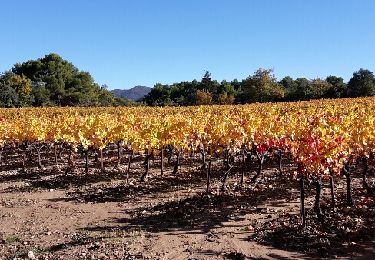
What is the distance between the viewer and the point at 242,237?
1264 centimetres

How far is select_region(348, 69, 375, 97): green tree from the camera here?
235ft

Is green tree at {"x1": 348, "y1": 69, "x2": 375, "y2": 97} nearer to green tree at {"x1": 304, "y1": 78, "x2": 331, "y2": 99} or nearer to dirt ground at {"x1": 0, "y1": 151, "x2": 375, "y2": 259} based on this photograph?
green tree at {"x1": 304, "y1": 78, "x2": 331, "y2": 99}

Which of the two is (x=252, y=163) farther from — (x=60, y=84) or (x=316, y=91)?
(x=60, y=84)

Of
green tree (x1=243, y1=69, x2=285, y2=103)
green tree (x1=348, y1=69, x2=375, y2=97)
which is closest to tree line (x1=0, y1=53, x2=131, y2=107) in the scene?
green tree (x1=243, y1=69, x2=285, y2=103)

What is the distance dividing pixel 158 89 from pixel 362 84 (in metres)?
52.7

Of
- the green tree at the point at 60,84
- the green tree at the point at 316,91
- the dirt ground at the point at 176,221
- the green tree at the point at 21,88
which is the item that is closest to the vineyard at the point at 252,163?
the dirt ground at the point at 176,221

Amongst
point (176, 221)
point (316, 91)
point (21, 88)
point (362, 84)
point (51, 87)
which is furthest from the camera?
point (51, 87)

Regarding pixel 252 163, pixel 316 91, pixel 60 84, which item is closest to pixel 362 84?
pixel 316 91

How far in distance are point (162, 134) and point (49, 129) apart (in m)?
8.67

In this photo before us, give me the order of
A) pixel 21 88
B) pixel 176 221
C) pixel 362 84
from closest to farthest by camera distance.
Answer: pixel 176 221 < pixel 362 84 < pixel 21 88

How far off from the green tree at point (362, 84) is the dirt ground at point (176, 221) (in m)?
56.3

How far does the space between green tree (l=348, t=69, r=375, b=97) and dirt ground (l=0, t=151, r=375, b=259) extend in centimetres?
5629

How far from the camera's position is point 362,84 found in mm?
73312

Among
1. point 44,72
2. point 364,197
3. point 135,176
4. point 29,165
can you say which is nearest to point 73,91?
point 44,72
